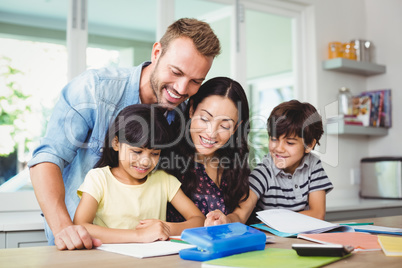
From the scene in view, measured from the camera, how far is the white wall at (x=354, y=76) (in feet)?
10.7

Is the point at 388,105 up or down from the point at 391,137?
up

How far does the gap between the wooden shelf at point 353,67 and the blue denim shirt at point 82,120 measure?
6.76 ft

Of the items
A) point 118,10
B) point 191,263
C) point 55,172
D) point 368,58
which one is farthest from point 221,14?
point 191,263

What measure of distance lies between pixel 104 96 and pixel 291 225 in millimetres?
794

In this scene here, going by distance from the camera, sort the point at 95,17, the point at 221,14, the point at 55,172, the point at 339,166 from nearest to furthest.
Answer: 1. the point at 55,172
2. the point at 95,17
3. the point at 221,14
4. the point at 339,166

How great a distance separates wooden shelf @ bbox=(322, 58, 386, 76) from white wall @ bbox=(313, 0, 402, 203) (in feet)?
0.15

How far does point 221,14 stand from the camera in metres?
2.93

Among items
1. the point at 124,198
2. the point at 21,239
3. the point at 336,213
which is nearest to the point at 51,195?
the point at 124,198

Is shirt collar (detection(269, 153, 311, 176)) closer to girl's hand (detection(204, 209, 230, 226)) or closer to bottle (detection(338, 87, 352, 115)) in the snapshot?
girl's hand (detection(204, 209, 230, 226))

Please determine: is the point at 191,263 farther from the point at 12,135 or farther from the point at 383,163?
the point at 383,163

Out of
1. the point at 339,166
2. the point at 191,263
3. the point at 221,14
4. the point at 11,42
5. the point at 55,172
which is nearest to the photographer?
the point at 191,263

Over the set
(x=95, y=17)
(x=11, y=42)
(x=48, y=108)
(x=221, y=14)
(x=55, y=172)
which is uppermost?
(x=221, y=14)

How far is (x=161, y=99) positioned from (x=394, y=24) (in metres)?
2.68

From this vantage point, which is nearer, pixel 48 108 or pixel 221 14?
pixel 48 108
